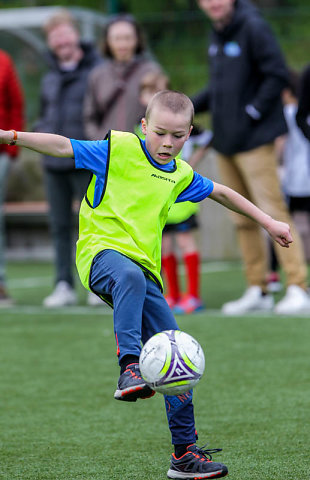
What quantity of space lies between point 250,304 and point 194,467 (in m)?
4.35

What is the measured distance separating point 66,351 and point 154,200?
2870 millimetres

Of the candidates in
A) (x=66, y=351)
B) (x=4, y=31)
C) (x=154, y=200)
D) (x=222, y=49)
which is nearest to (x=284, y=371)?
(x=66, y=351)

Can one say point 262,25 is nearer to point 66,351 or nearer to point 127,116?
point 127,116

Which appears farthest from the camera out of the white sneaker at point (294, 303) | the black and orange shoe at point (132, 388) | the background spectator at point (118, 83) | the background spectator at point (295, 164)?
the background spectator at point (295, 164)

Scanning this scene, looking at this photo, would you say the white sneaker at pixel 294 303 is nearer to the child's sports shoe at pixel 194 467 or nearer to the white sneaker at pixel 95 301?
the white sneaker at pixel 95 301

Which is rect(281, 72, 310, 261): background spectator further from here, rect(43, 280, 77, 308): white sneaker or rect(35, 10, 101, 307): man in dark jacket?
rect(43, 280, 77, 308): white sneaker

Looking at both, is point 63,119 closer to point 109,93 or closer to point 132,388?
point 109,93

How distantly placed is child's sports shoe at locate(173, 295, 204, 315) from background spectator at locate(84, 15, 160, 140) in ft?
5.05

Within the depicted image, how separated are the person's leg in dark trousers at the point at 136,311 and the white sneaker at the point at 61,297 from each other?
187 inches

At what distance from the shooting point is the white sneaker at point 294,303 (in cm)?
769

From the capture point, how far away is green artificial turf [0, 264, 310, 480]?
3834 millimetres

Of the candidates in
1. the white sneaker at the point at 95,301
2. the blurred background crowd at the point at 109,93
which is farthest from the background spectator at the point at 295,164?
the white sneaker at the point at 95,301

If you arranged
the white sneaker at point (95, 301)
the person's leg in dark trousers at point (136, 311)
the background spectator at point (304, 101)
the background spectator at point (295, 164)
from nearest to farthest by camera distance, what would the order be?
the person's leg in dark trousers at point (136, 311)
the background spectator at point (304, 101)
the white sneaker at point (95, 301)
the background spectator at point (295, 164)

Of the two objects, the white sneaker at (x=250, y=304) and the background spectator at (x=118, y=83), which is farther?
the background spectator at (x=118, y=83)
